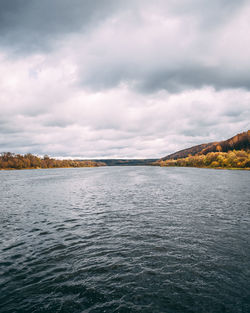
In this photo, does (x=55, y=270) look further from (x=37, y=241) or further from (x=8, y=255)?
(x=37, y=241)

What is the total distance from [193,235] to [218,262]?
5.65 m

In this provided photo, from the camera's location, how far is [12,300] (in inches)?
406

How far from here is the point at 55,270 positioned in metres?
13.2

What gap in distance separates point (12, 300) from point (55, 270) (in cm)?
321

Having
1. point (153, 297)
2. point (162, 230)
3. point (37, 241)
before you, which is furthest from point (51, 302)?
point (162, 230)

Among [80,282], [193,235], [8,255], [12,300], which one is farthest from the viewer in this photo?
[193,235]

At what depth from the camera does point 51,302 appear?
10.2m

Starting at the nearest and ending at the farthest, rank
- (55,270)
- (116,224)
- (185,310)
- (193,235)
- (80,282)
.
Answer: (185,310)
(80,282)
(55,270)
(193,235)
(116,224)

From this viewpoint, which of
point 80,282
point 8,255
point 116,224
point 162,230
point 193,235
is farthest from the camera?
point 116,224

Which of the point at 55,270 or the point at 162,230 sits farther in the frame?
the point at 162,230

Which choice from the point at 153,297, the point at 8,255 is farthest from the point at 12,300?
the point at 153,297

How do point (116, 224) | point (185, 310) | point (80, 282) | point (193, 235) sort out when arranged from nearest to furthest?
1. point (185, 310)
2. point (80, 282)
3. point (193, 235)
4. point (116, 224)

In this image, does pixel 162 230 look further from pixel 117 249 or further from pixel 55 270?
pixel 55 270

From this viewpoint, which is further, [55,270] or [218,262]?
[218,262]
